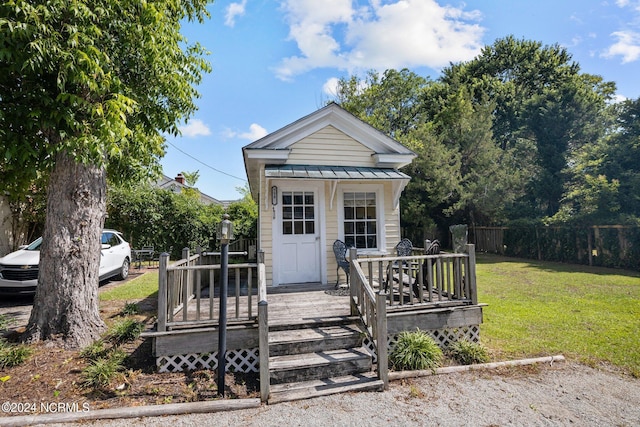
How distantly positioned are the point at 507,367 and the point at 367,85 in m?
24.3

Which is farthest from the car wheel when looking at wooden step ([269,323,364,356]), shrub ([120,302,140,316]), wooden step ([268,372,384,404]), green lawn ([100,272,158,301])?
wooden step ([268,372,384,404])

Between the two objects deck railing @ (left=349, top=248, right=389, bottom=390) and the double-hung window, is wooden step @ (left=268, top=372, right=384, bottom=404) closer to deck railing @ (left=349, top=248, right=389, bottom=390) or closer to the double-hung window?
deck railing @ (left=349, top=248, right=389, bottom=390)

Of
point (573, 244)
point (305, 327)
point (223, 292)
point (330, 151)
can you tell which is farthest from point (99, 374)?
point (573, 244)

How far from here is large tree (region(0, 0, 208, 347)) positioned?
3669 mm

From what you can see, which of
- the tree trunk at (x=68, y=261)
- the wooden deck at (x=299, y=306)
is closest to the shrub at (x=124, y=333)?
the tree trunk at (x=68, y=261)

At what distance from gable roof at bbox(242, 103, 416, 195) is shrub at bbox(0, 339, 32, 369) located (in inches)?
180

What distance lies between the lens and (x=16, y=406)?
3.19 meters

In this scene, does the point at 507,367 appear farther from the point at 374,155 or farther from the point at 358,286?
the point at 374,155

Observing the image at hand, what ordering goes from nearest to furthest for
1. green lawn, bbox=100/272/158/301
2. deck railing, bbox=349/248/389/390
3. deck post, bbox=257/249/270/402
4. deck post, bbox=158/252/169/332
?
deck post, bbox=257/249/270/402 < deck railing, bbox=349/248/389/390 < deck post, bbox=158/252/169/332 < green lawn, bbox=100/272/158/301

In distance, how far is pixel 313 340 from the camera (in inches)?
158

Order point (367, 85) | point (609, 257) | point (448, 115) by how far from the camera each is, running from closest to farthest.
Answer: point (609, 257) → point (448, 115) → point (367, 85)

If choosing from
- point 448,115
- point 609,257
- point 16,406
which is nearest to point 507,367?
point 16,406

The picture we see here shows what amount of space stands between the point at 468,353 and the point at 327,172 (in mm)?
4116

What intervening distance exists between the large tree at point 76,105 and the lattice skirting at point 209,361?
160 centimetres
